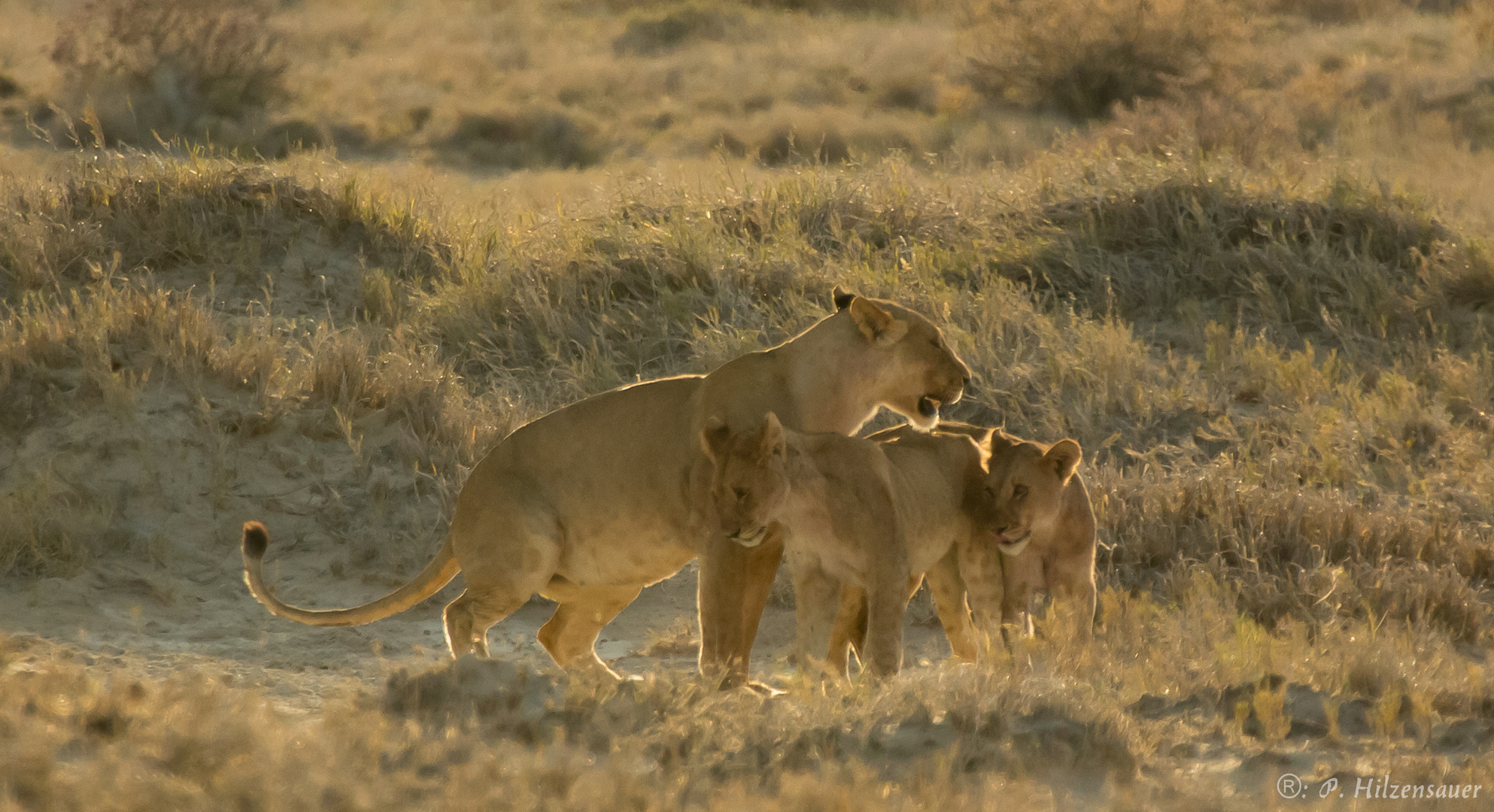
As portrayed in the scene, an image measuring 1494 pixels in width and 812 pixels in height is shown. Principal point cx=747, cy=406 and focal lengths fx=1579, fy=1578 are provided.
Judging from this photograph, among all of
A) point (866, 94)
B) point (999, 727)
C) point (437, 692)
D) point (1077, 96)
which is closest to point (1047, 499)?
point (999, 727)

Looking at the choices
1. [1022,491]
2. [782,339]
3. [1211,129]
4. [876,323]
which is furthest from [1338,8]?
[1022,491]

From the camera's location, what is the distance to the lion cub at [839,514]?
545cm

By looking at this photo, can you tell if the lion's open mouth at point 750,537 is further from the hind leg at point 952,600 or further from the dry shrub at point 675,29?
the dry shrub at point 675,29

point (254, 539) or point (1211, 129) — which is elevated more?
point (254, 539)

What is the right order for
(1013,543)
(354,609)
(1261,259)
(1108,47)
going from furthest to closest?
1. (1108,47)
2. (1261,259)
3. (354,609)
4. (1013,543)

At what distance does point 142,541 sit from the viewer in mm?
8398

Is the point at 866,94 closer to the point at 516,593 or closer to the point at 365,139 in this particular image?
the point at 365,139

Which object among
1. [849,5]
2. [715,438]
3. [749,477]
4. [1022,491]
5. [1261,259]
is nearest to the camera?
[749,477]

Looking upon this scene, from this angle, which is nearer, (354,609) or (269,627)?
(354,609)

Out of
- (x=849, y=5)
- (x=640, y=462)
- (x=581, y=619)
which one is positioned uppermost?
(x=640, y=462)

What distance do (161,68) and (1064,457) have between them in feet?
82.6

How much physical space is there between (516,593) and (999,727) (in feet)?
7.07

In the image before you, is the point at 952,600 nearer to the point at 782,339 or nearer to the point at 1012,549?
the point at 1012,549

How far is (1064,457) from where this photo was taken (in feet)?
19.9
